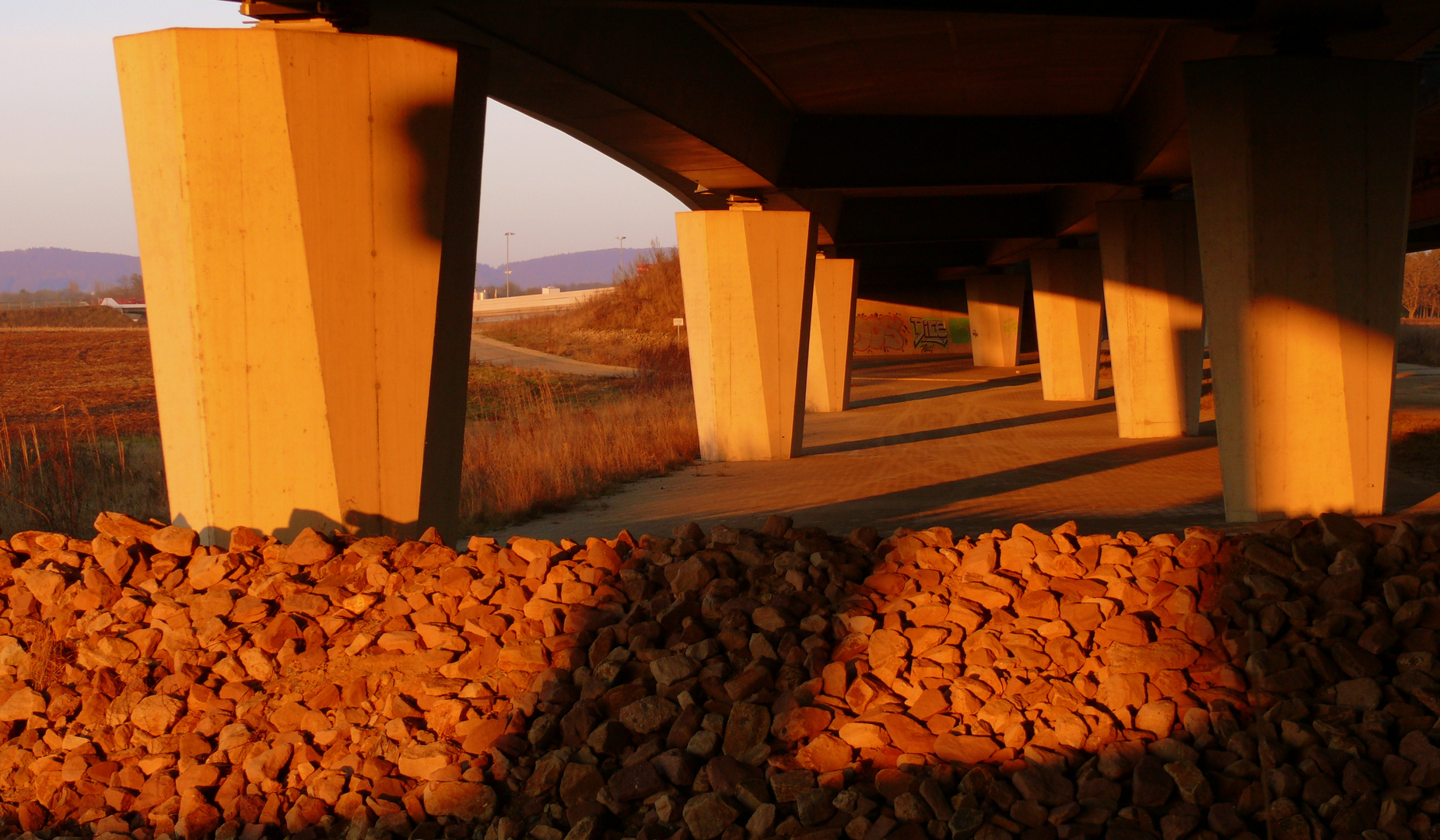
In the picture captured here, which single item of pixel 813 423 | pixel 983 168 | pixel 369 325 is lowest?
pixel 813 423

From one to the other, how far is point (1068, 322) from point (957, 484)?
57.1 ft

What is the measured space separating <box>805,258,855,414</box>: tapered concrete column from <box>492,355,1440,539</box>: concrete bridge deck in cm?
387

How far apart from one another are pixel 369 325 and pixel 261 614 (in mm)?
2357

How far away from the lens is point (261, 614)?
672 cm

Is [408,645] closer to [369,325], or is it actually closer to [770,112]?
[369,325]

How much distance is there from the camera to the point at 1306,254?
33.1ft

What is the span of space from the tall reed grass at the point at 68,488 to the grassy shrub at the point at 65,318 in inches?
2341

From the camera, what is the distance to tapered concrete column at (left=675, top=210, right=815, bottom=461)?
18609 millimetres

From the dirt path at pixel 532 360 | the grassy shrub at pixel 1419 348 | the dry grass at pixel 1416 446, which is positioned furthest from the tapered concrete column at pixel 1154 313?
the dirt path at pixel 532 360

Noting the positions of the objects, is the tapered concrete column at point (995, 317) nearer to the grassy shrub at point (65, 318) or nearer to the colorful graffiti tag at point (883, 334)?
the colorful graffiti tag at point (883, 334)

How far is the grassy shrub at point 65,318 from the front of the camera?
74.9 m

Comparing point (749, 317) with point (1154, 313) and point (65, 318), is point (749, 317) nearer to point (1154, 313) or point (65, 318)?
point (1154, 313)

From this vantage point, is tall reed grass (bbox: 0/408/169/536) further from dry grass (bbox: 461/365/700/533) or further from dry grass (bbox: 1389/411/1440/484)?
dry grass (bbox: 1389/411/1440/484)

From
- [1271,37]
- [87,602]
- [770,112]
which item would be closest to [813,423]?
[770,112]
